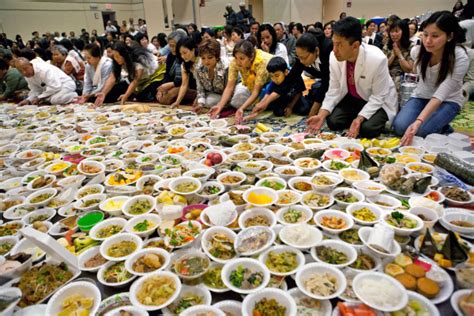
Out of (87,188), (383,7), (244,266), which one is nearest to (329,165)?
(244,266)

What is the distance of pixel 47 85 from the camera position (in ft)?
17.7

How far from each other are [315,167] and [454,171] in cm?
98

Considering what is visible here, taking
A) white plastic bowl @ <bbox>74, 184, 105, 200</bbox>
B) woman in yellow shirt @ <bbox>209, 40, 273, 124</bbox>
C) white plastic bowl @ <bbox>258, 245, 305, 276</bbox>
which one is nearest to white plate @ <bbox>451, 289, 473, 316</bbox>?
white plastic bowl @ <bbox>258, 245, 305, 276</bbox>

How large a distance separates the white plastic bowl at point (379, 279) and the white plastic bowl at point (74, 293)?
3.77 ft

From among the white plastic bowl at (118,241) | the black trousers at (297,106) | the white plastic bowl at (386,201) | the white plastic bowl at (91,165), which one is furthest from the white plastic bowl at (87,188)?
the black trousers at (297,106)

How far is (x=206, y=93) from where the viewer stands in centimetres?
465

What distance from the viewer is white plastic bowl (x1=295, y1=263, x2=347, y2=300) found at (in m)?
1.34

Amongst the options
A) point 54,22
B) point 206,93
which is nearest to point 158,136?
point 206,93

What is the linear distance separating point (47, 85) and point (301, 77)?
4.36 m

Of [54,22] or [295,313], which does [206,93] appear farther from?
[54,22]

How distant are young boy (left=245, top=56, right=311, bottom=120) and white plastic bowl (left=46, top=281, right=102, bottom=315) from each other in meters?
2.86

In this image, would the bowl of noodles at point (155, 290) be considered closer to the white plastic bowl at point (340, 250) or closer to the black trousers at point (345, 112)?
the white plastic bowl at point (340, 250)

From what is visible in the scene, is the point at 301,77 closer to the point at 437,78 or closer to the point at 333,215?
the point at 437,78

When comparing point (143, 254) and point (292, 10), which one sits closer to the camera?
point (143, 254)
